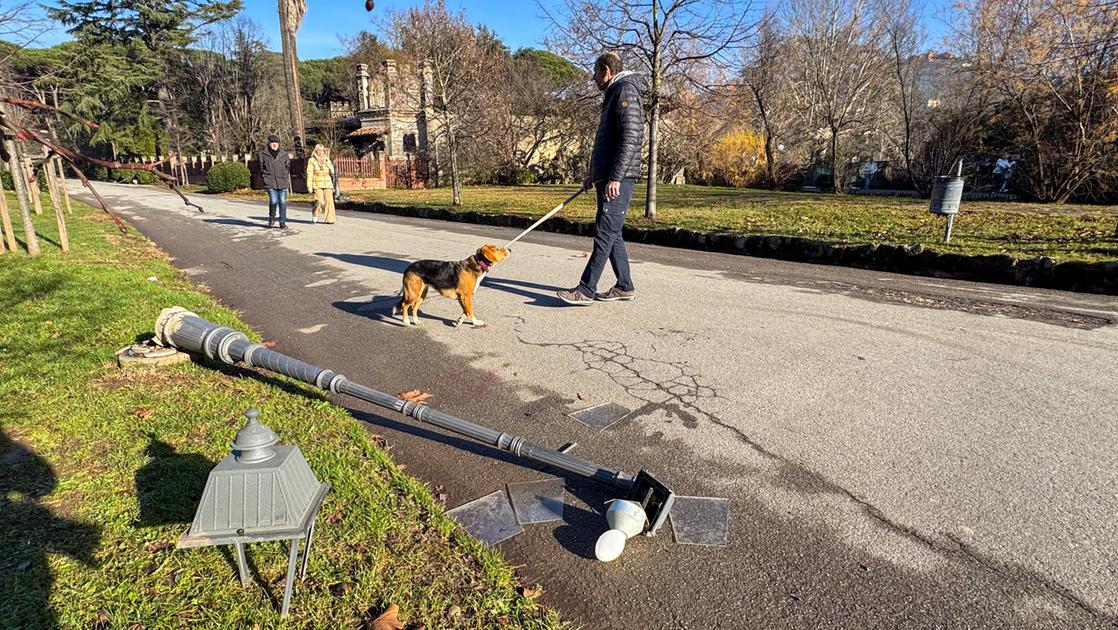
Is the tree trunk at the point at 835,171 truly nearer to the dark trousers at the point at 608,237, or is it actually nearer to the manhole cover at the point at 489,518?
the dark trousers at the point at 608,237

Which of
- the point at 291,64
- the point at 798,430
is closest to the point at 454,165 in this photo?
the point at 291,64

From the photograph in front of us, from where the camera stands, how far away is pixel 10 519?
2.25 metres

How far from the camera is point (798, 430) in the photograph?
3189 millimetres

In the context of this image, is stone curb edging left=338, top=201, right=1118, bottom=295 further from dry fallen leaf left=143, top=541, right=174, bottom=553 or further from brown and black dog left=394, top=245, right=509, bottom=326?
dry fallen leaf left=143, top=541, right=174, bottom=553

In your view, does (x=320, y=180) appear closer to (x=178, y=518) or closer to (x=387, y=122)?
(x=178, y=518)

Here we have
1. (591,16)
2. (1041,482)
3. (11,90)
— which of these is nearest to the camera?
(1041,482)

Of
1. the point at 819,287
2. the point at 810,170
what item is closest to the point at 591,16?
the point at 819,287

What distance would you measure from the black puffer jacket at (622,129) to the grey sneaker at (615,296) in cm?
124

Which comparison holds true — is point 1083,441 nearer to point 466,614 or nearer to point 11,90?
point 466,614

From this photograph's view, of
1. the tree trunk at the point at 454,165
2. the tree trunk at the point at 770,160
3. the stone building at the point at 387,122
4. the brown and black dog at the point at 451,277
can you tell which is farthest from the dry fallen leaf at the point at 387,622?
the stone building at the point at 387,122

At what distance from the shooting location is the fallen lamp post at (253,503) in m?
1.71

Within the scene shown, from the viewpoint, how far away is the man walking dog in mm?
5551

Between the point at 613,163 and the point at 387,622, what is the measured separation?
4.74 meters

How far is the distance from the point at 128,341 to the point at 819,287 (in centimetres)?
706
